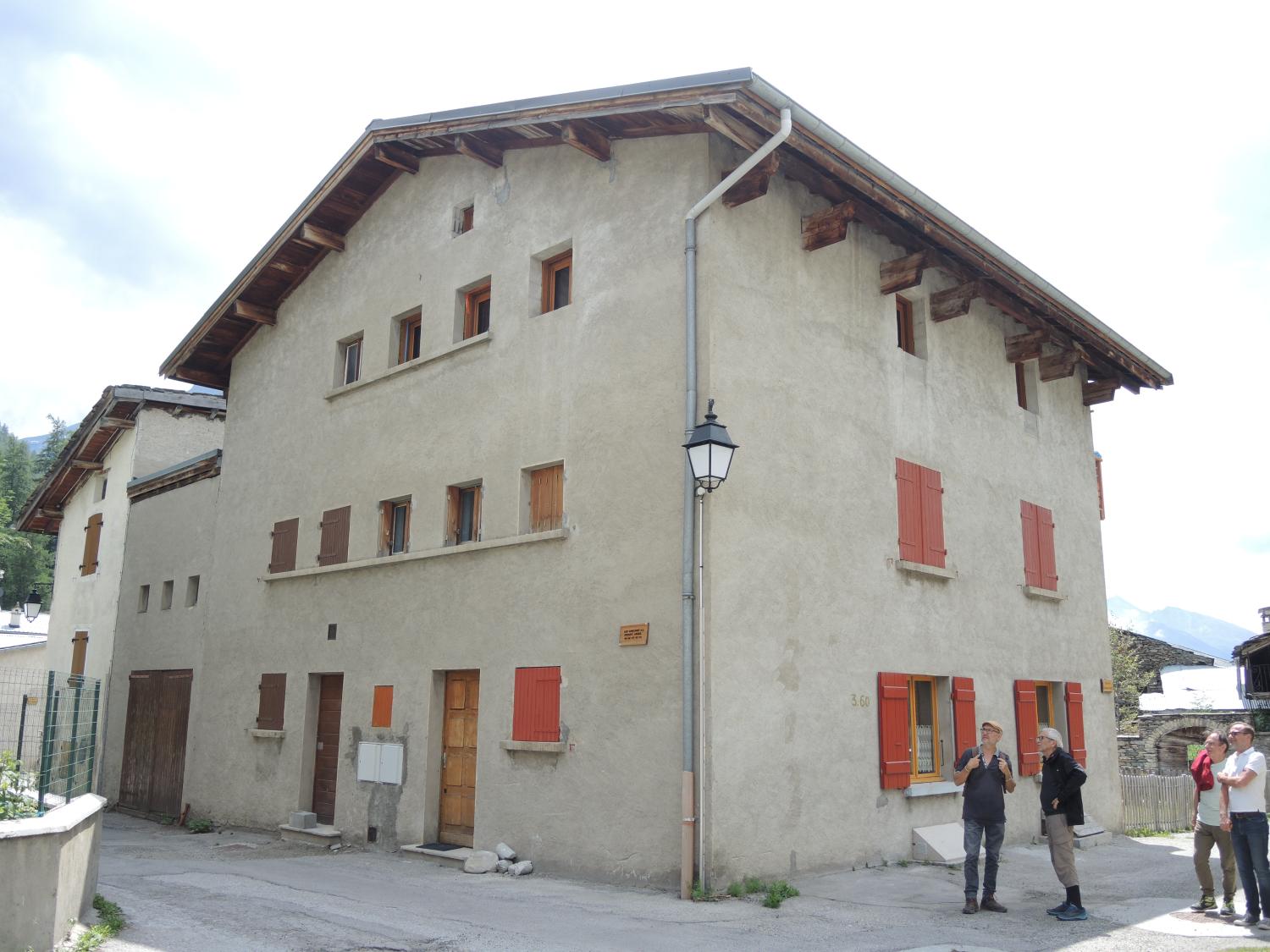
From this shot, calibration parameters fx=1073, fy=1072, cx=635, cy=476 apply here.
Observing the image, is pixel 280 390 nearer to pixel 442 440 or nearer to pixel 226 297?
pixel 226 297

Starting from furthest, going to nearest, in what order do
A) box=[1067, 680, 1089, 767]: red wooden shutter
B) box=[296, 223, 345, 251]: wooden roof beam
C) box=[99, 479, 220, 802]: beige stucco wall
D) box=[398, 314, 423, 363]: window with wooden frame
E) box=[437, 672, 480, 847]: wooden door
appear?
1. box=[99, 479, 220, 802]: beige stucco wall
2. box=[296, 223, 345, 251]: wooden roof beam
3. box=[1067, 680, 1089, 767]: red wooden shutter
4. box=[398, 314, 423, 363]: window with wooden frame
5. box=[437, 672, 480, 847]: wooden door

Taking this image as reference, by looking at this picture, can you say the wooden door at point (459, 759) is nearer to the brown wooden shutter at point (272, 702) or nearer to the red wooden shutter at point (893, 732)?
the brown wooden shutter at point (272, 702)

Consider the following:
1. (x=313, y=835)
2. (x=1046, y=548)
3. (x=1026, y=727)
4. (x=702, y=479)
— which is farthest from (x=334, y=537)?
(x=1046, y=548)

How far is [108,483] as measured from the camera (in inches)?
871

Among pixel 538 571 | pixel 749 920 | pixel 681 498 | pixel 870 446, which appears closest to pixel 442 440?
pixel 538 571

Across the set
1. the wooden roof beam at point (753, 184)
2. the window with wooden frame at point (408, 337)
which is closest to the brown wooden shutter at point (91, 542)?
the window with wooden frame at point (408, 337)

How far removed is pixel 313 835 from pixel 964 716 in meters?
8.05

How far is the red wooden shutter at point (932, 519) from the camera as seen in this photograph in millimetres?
12711

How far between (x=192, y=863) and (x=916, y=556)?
8.83m

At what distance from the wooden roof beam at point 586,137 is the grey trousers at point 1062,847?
25.8ft

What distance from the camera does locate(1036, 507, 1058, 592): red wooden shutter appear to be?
1498cm

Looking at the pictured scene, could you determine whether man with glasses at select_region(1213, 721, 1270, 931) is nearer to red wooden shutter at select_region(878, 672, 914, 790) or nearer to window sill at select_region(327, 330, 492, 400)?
red wooden shutter at select_region(878, 672, 914, 790)

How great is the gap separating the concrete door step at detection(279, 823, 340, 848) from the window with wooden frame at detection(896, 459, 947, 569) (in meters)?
7.68

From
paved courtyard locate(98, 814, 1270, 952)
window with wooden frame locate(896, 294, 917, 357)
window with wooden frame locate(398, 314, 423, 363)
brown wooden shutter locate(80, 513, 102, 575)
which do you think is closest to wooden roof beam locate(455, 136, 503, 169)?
window with wooden frame locate(398, 314, 423, 363)
